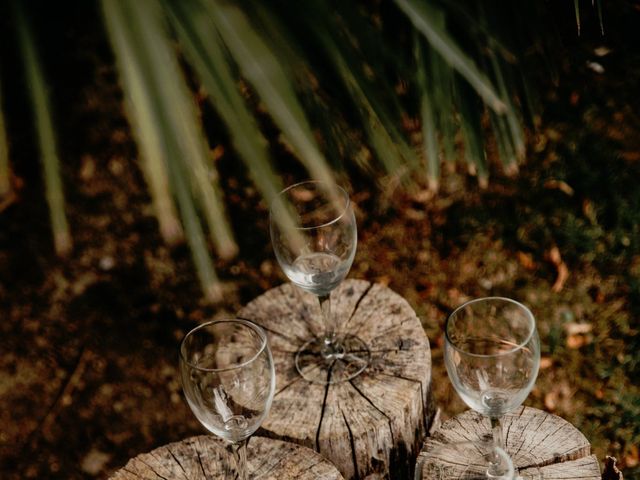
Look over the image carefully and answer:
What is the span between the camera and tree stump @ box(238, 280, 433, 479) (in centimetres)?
208

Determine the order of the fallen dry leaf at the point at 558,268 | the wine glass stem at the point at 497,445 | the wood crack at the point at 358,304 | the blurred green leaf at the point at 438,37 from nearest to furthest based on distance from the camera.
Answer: the blurred green leaf at the point at 438,37, the wine glass stem at the point at 497,445, the wood crack at the point at 358,304, the fallen dry leaf at the point at 558,268

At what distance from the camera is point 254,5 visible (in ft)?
2.45

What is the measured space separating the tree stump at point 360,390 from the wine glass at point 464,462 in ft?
0.52

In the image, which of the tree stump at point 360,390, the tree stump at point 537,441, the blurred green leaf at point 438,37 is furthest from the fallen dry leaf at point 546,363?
the blurred green leaf at point 438,37

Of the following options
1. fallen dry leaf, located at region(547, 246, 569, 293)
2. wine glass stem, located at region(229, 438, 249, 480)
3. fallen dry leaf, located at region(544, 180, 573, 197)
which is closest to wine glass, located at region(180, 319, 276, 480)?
wine glass stem, located at region(229, 438, 249, 480)

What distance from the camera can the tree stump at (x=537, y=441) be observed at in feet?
6.30

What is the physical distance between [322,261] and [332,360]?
33cm

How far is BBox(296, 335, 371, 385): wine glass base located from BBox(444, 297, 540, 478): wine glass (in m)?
0.43

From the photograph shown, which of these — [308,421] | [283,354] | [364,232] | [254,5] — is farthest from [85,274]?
[254,5]

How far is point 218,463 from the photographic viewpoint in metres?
1.95

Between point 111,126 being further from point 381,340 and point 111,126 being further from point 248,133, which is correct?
point 248,133

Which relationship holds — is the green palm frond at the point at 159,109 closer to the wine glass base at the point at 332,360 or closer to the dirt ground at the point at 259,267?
the wine glass base at the point at 332,360

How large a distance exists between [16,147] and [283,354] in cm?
274

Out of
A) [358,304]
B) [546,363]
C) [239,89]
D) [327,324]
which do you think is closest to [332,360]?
[327,324]
